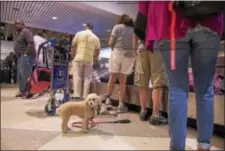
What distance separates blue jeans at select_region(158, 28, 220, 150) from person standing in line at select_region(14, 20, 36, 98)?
299 mm

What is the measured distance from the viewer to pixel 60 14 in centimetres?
60

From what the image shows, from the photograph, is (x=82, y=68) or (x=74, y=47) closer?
(x=74, y=47)

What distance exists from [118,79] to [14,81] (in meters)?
1.17

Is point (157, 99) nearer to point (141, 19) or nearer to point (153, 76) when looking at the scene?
point (153, 76)

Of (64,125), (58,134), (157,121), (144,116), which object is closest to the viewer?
(58,134)

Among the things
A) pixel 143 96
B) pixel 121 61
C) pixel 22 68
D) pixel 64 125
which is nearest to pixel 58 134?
pixel 64 125

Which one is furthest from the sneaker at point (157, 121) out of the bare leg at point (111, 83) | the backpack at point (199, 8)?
the backpack at point (199, 8)

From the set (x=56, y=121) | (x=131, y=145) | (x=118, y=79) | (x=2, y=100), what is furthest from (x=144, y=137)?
(x=118, y=79)

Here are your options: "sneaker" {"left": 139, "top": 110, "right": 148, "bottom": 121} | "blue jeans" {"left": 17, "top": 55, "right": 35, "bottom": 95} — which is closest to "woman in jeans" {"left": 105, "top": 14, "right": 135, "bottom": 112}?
"sneaker" {"left": 139, "top": 110, "right": 148, "bottom": 121}

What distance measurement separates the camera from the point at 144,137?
920 millimetres

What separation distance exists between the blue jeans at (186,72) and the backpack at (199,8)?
5 centimetres

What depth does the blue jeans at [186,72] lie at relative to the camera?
0.64 metres

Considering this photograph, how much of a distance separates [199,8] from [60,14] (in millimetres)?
290

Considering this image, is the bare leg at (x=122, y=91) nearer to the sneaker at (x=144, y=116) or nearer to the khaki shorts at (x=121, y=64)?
the khaki shorts at (x=121, y=64)
